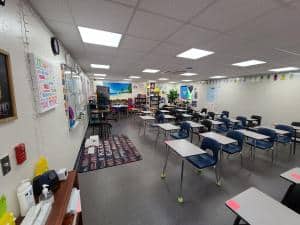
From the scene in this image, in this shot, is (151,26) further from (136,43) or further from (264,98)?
(264,98)

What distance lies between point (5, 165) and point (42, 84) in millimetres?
902

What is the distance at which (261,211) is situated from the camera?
3.14 feet

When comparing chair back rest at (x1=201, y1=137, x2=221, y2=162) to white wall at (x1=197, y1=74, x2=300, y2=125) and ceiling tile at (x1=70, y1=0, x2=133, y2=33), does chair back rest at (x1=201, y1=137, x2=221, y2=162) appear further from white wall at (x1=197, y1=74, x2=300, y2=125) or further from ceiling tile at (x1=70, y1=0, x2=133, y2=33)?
white wall at (x1=197, y1=74, x2=300, y2=125)

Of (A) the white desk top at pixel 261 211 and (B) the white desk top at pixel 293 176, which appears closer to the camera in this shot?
(A) the white desk top at pixel 261 211

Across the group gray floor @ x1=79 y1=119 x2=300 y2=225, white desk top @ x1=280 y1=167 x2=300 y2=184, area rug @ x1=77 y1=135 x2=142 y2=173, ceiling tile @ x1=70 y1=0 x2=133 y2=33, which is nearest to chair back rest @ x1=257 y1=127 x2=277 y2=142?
gray floor @ x1=79 y1=119 x2=300 y2=225

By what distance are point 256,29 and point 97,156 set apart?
156 inches

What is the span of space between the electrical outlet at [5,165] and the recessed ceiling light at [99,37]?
70.8 inches

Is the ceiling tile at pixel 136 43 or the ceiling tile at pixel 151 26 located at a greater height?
the ceiling tile at pixel 136 43

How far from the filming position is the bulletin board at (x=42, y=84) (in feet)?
4.23

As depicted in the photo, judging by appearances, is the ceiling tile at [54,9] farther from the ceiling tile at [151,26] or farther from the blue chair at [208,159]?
the blue chair at [208,159]

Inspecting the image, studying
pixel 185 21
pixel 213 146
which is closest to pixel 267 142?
pixel 213 146

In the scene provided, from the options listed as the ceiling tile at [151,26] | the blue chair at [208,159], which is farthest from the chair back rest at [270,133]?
the ceiling tile at [151,26]

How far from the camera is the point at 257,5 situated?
1257 millimetres

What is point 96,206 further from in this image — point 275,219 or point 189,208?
point 275,219
